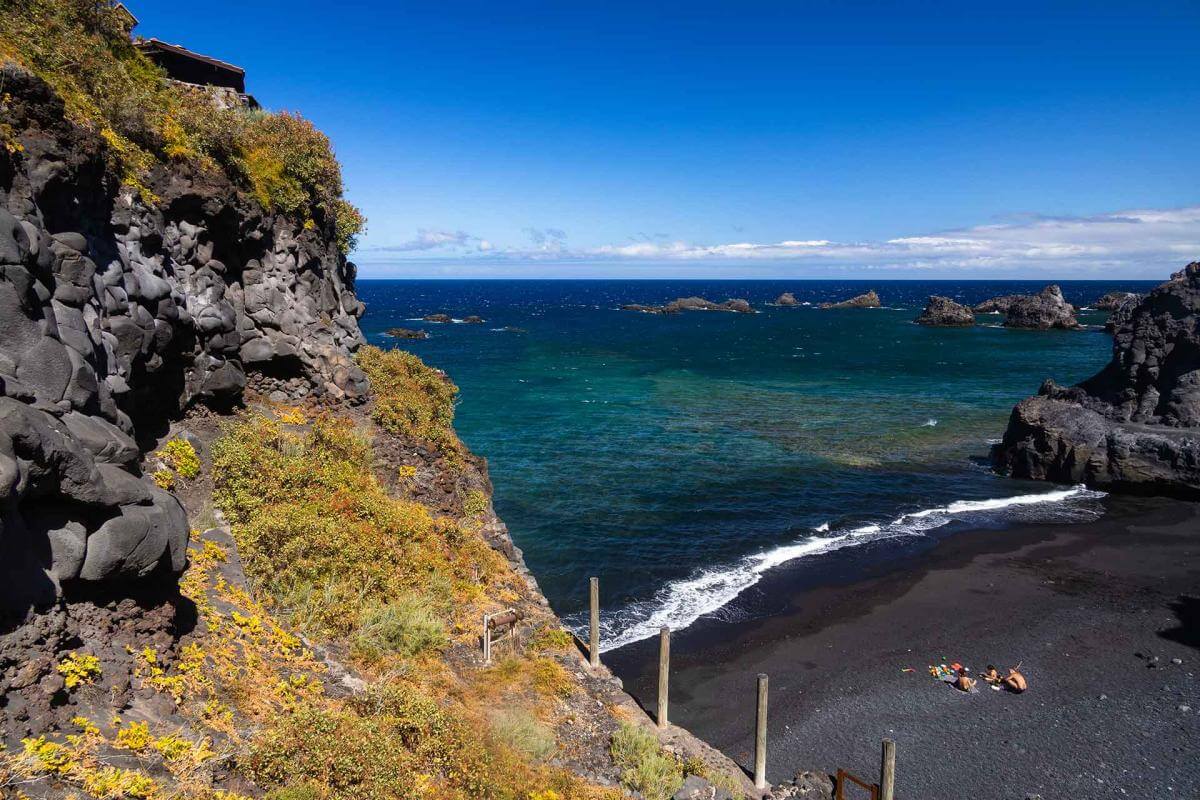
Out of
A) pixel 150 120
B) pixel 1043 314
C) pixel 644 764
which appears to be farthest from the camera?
pixel 1043 314

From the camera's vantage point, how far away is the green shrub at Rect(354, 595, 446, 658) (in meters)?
14.2

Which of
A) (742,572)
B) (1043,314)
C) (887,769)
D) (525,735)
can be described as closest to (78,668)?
(525,735)

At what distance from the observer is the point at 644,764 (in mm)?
13398

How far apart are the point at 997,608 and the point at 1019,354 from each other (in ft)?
280

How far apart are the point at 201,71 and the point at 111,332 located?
43.8 feet

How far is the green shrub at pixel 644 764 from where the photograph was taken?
514 inches

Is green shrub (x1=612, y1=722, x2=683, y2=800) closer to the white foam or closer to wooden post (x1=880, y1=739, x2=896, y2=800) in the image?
wooden post (x1=880, y1=739, x2=896, y2=800)

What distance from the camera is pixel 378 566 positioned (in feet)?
53.2

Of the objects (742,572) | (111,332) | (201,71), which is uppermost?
(201,71)

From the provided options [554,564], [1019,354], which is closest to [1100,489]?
[554,564]

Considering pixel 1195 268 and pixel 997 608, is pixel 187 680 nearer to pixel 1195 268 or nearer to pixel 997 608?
pixel 997 608

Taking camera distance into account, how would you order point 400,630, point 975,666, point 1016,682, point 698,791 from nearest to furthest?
1. point 698,791
2. point 400,630
3. point 1016,682
4. point 975,666

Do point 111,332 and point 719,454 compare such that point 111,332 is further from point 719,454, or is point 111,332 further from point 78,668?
point 719,454

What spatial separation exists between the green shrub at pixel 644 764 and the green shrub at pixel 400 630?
4.63 m
